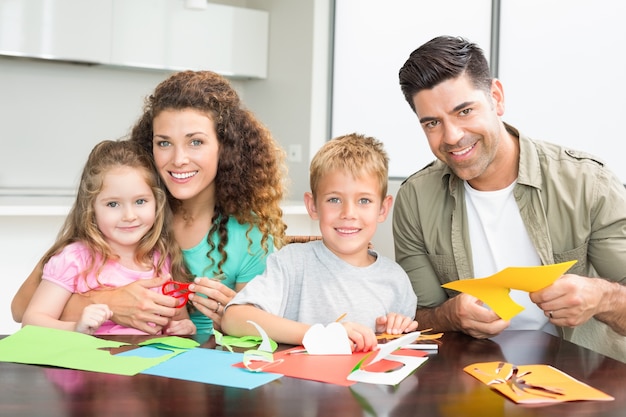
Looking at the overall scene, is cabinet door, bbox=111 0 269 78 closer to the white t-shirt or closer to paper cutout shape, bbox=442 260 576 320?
the white t-shirt

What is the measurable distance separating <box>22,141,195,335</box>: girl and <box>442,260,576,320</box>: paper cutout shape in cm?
76

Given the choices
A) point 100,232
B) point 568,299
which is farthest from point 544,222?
point 100,232

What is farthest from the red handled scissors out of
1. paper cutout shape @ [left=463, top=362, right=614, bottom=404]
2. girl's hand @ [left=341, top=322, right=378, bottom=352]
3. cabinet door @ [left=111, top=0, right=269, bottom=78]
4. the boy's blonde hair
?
cabinet door @ [left=111, top=0, right=269, bottom=78]

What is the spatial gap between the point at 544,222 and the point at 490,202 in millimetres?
158

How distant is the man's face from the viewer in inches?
77.0

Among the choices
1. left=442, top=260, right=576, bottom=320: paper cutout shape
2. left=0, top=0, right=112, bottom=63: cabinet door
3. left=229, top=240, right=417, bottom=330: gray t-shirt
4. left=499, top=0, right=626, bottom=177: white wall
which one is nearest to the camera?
left=442, top=260, right=576, bottom=320: paper cutout shape

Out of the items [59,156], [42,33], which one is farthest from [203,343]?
[59,156]

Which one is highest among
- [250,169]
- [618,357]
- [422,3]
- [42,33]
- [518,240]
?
[422,3]

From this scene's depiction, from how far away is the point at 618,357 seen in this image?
2080mm

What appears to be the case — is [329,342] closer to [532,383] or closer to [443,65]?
[532,383]

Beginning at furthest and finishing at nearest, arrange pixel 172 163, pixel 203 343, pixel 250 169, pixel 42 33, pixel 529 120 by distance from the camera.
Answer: pixel 42 33 → pixel 529 120 → pixel 250 169 → pixel 172 163 → pixel 203 343

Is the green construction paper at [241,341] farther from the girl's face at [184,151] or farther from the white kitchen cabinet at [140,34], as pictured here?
the white kitchen cabinet at [140,34]

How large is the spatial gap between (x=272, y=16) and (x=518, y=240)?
3059 mm

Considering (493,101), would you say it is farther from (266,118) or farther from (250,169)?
(266,118)
